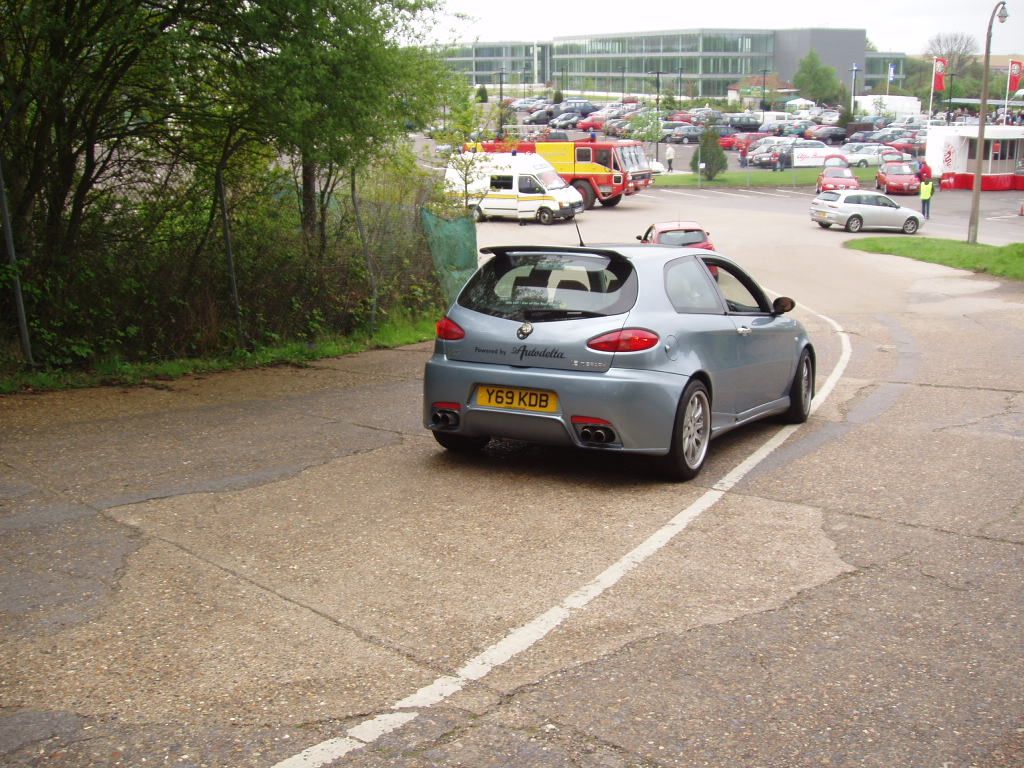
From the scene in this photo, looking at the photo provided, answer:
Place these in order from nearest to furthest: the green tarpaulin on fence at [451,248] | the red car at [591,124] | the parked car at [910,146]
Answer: the green tarpaulin on fence at [451,248]
the parked car at [910,146]
the red car at [591,124]

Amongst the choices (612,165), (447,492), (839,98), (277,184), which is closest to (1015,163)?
(612,165)

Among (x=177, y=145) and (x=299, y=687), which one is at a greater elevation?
(x=177, y=145)

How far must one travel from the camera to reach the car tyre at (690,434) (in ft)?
24.1

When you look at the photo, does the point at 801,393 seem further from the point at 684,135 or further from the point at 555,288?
the point at 684,135

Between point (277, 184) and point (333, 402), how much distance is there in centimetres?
366

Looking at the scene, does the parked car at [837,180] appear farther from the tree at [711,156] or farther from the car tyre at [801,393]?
the car tyre at [801,393]

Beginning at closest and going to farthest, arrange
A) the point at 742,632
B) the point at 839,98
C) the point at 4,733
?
the point at 4,733 < the point at 742,632 < the point at 839,98

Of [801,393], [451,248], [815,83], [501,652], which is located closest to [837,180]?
[451,248]

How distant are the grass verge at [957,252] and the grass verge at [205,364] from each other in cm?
1862

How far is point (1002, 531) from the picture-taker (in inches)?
258

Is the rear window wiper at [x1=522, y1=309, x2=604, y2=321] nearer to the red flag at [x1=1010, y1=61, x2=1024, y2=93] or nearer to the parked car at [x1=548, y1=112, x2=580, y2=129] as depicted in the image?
the red flag at [x1=1010, y1=61, x2=1024, y2=93]

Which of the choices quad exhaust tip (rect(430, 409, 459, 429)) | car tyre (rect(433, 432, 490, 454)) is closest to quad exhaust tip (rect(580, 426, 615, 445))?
quad exhaust tip (rect(430, 409, 459, 429))

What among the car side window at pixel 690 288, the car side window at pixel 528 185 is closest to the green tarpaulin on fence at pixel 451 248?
the car side window at pixel 690 288

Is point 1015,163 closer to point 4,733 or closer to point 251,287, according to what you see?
point 251,287
